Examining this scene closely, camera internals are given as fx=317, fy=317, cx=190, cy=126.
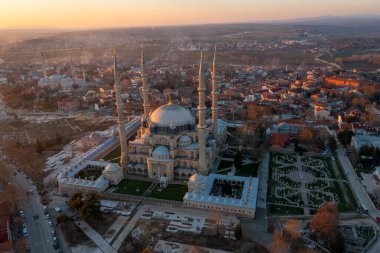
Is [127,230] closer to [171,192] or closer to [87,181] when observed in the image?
[171,192]

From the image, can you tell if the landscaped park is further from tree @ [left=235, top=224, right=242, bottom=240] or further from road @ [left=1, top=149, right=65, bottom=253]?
road @ [left=1, top=149, right=65, bottom=253]

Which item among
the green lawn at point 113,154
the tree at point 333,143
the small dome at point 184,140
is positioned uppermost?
the small dome at point 184,140

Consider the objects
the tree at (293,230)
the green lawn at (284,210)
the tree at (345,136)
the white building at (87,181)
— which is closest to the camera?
the tree at (293,230)

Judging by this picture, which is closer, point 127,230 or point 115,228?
point 127,230

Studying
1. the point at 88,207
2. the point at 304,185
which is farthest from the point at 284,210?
the point at 88,207

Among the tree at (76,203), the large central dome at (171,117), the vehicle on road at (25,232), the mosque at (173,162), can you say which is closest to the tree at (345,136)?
the mosque at (173,162)

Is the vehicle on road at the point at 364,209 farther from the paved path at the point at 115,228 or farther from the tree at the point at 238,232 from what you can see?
the paved path at the point at 115,228

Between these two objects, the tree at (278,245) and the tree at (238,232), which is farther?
the tree at (238,232)
